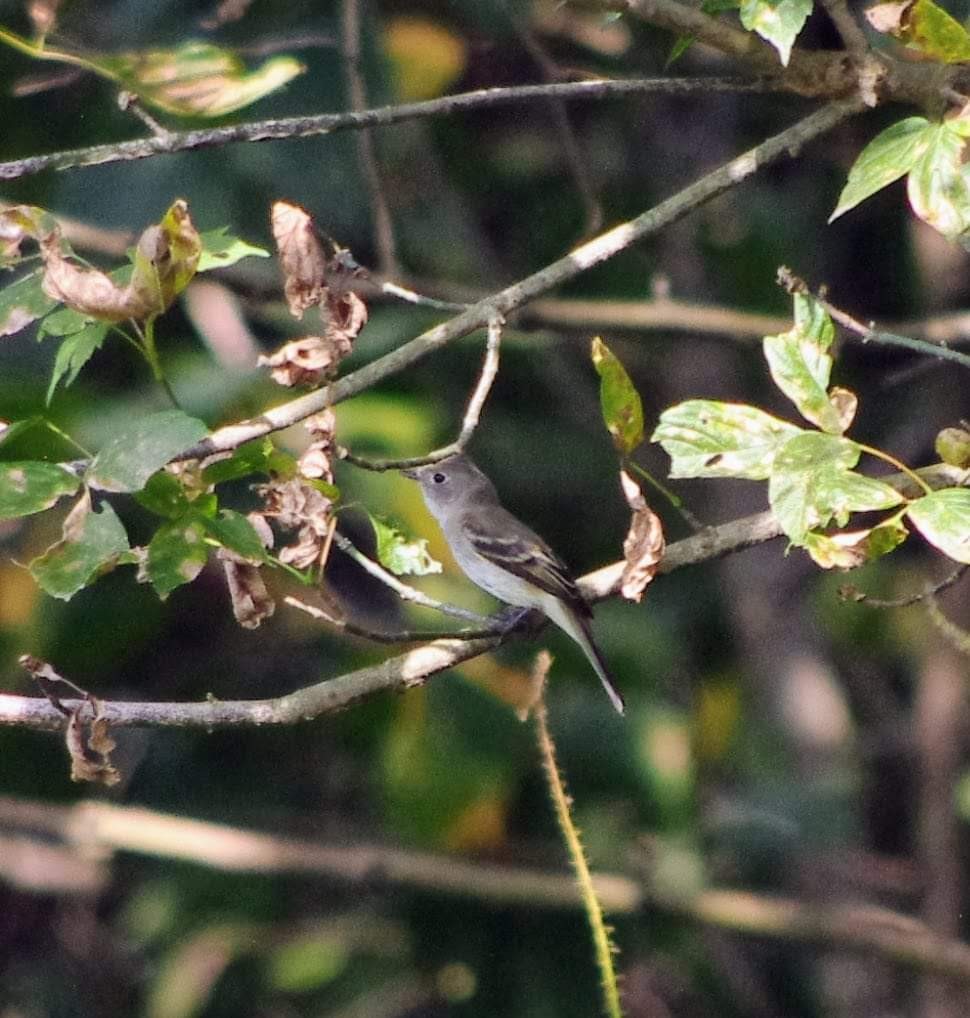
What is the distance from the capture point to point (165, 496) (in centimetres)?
203

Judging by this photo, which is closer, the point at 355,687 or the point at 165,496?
the point at 165,496

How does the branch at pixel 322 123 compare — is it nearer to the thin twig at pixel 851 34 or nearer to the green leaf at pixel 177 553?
the thin twig at pixel 851 34

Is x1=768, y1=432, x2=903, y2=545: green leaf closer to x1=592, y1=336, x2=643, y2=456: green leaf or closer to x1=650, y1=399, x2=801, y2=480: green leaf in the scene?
x1=650, y1=399, x2=801, y2=480: green leaf

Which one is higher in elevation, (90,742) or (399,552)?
(399,552)

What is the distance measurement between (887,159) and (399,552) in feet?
2.62

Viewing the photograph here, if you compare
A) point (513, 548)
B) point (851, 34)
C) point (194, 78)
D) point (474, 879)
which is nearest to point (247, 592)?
point (194, 78)

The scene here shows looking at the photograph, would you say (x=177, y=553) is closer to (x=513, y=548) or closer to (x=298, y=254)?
(x=298, y=254)

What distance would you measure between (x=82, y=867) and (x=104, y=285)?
5039 millimetres

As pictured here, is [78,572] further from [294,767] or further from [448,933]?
[294,767]

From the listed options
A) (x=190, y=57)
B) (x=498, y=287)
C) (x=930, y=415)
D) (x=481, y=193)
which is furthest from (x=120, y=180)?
(x=930, y=415)

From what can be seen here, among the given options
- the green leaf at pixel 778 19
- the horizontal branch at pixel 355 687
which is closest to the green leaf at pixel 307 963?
the horizontal branch at pixel 355 687

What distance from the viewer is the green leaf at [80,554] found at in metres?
1.95

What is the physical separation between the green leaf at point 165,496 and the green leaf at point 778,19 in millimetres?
878

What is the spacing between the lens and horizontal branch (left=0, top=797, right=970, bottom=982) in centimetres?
502
